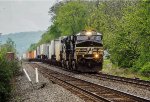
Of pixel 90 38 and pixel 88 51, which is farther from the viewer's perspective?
pixel 90 38

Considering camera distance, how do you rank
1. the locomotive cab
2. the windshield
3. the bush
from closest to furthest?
the bush < the locomotive cab < the windshield

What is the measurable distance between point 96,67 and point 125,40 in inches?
217

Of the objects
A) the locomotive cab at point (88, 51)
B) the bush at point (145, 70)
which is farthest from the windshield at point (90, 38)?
the bush at point (145, 70)

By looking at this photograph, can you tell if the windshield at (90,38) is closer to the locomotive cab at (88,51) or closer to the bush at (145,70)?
the locomotive cab at (88,51)

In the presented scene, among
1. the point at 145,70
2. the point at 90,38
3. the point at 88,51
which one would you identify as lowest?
the point at 145,70

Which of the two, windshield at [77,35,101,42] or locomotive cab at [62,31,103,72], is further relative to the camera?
windshield at [77,35,101,42]

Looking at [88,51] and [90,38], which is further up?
[90,38]

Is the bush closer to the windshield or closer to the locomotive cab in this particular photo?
the locomotive cab

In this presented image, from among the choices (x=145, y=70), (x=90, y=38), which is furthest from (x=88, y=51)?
(x=145, y=70)

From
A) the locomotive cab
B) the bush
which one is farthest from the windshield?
the bush

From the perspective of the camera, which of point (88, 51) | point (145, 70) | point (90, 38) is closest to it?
point (145, 70)

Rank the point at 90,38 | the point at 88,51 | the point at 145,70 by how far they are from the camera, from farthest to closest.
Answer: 1. the point at 90,38
2. the point at 88,51
3. the point at 145,70

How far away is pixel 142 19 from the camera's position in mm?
34688

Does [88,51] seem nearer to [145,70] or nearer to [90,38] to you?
[90,38]
